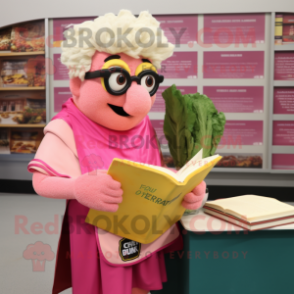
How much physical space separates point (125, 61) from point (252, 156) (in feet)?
7.93

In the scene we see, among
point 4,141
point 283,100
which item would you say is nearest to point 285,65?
point 283,100

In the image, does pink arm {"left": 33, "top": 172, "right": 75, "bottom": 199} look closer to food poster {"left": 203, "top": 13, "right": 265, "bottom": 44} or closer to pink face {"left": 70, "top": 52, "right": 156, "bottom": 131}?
pink face {"left": 70, "top": 52, "right": 156, "bottom": 131}

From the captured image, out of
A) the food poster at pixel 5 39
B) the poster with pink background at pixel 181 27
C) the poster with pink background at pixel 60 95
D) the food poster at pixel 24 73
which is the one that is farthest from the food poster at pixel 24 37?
the poster with pink background at pixel 181 27

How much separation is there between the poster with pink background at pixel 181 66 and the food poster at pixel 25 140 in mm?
1573

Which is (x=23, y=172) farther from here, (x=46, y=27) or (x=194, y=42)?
(x=194, y=42)

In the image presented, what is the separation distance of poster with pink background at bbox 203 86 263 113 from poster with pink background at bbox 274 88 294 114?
15 cm

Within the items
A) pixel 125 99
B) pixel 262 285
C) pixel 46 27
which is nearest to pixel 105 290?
pixel 262 285

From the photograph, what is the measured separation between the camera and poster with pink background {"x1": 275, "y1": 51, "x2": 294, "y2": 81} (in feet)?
9.77

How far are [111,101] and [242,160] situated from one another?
240cm

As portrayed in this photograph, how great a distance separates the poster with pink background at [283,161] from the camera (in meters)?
3.07

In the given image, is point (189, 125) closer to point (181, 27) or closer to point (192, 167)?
point (192, 167)

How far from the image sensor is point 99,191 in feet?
2.70

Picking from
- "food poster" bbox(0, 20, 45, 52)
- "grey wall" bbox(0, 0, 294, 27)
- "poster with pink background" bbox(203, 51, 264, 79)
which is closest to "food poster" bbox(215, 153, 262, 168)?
"poster with pink background" bbox(203, 51, 264, 79)

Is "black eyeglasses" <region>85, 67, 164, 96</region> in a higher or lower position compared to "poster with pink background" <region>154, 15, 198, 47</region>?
lower
